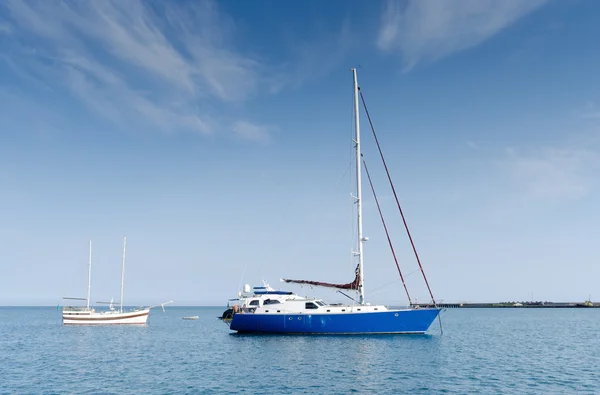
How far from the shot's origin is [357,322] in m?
38.5

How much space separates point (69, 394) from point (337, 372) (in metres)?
13.0

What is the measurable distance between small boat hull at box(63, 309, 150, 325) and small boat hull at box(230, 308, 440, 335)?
3306cm

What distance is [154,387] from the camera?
22.5m

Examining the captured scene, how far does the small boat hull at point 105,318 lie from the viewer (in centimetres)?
6425

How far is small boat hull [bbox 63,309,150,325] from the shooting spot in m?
64.2

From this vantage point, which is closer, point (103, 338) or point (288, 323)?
point (288, 323)

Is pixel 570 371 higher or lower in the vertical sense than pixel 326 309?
lower

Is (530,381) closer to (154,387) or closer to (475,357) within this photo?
(475,357)

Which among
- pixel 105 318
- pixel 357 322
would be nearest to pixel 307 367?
pixel 357 322

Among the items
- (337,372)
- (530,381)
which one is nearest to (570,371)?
(530,381)

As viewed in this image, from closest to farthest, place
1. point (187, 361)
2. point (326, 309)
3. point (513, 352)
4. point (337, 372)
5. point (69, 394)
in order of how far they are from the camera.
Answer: point (69, 394) → point (337, 372) → point (187, 361) → point (513, 352) → point (326, 309)

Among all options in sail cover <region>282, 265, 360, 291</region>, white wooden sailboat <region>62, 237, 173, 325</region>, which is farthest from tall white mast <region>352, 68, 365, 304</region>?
white wooden sailboat <region>62, 237, 173, 325</region>

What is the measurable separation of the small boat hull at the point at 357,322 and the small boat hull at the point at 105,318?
3306cm

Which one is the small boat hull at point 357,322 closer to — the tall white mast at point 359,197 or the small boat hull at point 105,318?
the tall white mast at point 359,197
